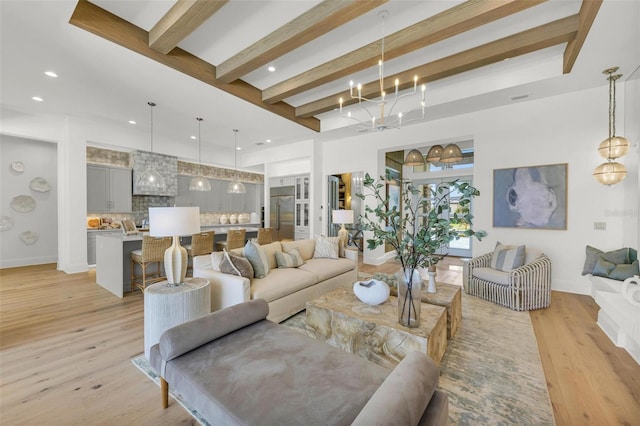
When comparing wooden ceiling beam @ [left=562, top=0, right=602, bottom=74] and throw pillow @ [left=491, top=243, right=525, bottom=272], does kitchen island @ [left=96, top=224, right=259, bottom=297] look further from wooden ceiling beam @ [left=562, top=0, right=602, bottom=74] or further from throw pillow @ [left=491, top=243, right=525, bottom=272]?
wooden ceiling beam @ [left=562, top=0, right=602, bottom=74]

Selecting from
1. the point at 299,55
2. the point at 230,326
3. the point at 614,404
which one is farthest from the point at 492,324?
the point at 299,55

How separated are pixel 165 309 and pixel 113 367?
627mm

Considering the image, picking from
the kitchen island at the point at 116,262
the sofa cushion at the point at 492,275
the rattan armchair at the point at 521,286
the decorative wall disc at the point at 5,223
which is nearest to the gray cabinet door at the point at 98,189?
the decorative wall disc at the point at 5,223

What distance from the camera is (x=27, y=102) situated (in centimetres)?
455

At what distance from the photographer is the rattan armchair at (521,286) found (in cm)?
336

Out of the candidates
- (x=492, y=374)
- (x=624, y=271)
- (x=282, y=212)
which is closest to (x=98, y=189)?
(x=282, y=212)

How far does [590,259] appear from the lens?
145 inches

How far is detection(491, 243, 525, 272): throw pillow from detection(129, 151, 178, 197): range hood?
24.9ft

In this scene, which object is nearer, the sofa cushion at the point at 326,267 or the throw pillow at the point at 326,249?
the sofa cushion at the point at 326,267

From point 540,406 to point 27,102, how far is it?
7856 mm

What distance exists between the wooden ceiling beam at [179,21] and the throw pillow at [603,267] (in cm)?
538

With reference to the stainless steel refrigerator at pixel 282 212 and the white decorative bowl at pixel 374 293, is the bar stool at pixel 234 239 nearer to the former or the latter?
the stainless steel refrigerator at pixel 282 212

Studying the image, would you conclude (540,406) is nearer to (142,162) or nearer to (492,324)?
(492,324)

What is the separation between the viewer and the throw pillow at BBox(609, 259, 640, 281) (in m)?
3.19
